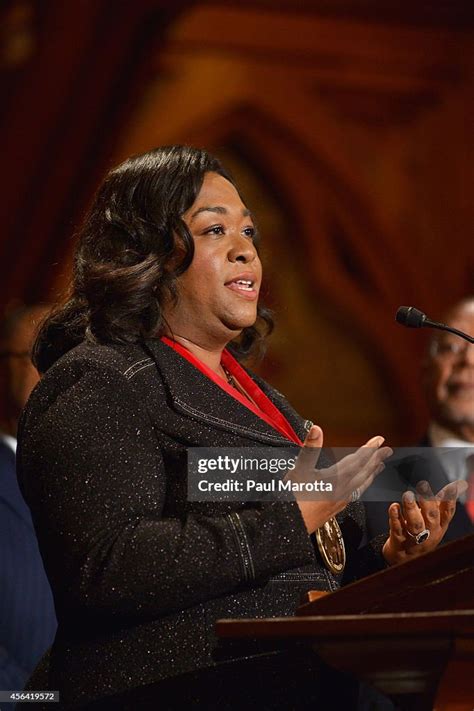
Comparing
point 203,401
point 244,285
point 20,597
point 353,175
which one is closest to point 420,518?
point 203,401

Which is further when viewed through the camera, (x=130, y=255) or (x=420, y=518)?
(x=130, y=255)

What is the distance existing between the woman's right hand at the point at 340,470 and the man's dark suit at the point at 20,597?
3.20ft

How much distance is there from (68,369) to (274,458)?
0.30 m

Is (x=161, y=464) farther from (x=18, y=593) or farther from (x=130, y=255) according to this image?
(x=18, y=593)

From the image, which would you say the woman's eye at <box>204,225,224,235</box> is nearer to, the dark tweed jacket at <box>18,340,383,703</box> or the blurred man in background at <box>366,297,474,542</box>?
the dark tweed jacket at <box>18,340,383,703</box>

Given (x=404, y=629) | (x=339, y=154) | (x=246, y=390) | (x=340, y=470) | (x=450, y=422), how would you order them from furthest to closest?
(x=339, y=154) < (x=450, y=422) < (x=246, y=390) < (x=340, y=470) < (x=404, y=629)

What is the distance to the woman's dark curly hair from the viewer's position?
155 cm

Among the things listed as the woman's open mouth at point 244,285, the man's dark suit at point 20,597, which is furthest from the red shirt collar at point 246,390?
the man's dark suit at point 20,597

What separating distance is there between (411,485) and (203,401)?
2.25 feet

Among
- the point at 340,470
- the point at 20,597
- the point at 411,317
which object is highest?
the point at 411,317

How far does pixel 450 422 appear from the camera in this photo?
240 cm

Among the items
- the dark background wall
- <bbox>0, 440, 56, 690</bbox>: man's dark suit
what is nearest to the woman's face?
<bbox>0, 440, 56, 690</bbox>: man's dark suit

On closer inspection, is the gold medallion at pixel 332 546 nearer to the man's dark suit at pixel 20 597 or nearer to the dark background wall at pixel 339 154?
the man's dark suit at pixel 20 597

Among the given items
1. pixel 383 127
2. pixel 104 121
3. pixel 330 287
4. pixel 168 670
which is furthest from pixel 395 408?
pixel 168 670
